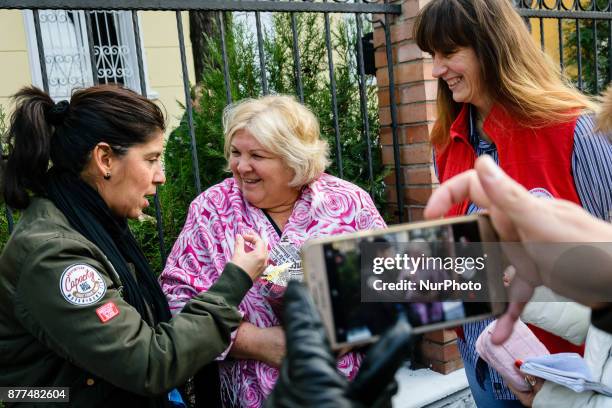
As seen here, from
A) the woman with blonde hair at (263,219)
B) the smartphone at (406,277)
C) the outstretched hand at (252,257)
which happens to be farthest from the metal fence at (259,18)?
the smartphone at (406,277)

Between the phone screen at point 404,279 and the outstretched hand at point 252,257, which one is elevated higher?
the phone screen at point 404,279

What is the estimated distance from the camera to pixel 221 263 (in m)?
1.96

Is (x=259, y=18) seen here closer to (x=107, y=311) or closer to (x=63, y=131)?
(x=63, y=131)

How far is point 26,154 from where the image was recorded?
5.27 feet

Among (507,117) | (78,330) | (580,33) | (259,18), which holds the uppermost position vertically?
(580,33)

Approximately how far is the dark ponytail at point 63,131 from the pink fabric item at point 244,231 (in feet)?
1.43

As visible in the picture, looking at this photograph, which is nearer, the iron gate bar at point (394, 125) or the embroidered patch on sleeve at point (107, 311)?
the embroidered patch on sleeve at point (107, 311)

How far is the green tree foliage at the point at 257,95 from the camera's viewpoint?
2840mm

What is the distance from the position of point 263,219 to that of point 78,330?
84 cm

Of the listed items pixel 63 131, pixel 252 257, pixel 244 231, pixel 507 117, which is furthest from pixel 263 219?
pixel 507 117

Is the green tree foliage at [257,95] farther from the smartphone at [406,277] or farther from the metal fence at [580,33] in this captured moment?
the smartphone at [406,277]

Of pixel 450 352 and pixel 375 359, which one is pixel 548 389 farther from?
pixel 450 352

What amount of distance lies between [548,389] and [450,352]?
1.55 m

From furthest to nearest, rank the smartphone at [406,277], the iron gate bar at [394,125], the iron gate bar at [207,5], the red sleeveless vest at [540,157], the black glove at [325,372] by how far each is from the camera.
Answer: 1. the iron gate bar at [394,125]
2. the iron gate bar at [207,5]
3. the red sleeveless vest at [540,157]
4. the smartphone at [406,277]
5. the black glove at [325,372]
